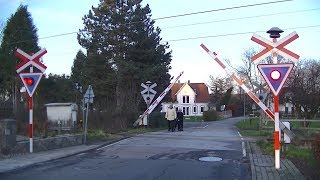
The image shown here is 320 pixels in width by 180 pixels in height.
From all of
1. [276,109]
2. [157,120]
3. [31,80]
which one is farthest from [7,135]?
[157,120]

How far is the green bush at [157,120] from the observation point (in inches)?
1371

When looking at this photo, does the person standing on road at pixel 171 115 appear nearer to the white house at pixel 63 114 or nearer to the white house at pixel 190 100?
the white house at pixel 63 114

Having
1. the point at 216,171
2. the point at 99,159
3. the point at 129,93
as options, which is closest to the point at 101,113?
the point at 129,93

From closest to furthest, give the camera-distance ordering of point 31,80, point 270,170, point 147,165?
1. point 270,170
2. point 147,165
3. point 31,80

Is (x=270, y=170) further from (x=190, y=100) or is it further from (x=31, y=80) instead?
(x=190, y=100)

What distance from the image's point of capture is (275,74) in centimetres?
1184

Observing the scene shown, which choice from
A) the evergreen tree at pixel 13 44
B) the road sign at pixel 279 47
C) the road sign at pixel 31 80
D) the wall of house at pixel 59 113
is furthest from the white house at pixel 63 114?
the evergreen tree at pixel 13 44

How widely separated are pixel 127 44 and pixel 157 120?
8428 millimetres

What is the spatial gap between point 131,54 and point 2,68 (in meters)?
13.3

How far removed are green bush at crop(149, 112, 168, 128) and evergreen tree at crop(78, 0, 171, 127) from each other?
2.50 metres

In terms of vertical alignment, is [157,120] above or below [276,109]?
below

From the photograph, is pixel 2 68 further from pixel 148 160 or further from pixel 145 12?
pixel 148 160

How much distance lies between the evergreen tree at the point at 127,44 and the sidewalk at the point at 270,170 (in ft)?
80.7

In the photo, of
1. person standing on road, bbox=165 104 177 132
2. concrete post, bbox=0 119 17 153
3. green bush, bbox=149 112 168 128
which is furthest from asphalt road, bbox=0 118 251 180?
green bush, bbox=149 112 168 128
